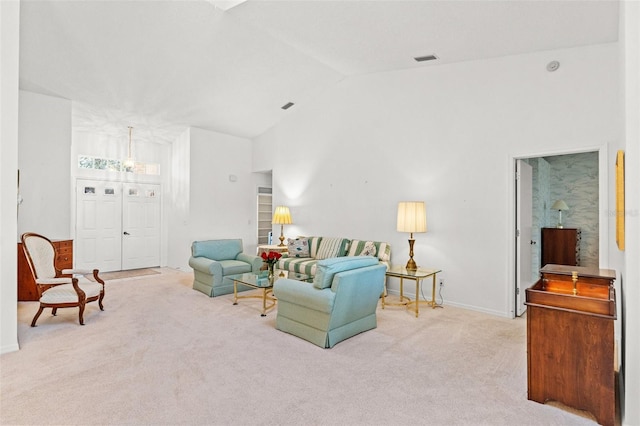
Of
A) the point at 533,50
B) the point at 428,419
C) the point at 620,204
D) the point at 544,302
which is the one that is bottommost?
the point at 428,419

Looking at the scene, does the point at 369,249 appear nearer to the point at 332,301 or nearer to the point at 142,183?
the point at 332,301

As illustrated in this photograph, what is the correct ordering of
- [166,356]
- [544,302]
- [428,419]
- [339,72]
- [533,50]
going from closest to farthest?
[428,419] < [544,302] < [166,356] < [533,50] < [339,72]

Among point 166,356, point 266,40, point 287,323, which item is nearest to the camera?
point 166,356

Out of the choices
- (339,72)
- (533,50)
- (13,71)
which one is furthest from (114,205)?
(533,50)

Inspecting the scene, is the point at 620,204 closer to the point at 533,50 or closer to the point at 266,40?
the point at 533,50

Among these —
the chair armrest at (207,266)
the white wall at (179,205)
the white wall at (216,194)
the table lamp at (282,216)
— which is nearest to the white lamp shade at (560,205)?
the table lamp at (282,216)

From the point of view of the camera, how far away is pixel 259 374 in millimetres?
2738

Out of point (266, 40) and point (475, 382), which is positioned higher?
point (266, 40)

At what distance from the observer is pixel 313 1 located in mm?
3697

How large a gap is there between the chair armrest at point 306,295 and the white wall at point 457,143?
7.73ft

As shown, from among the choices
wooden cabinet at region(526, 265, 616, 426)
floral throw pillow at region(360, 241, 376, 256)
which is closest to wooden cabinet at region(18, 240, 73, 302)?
floral throw pillow at region(360, 241, 376, 256)

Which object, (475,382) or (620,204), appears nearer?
(620,204)

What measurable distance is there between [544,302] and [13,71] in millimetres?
4837

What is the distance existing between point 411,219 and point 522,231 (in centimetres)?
142
